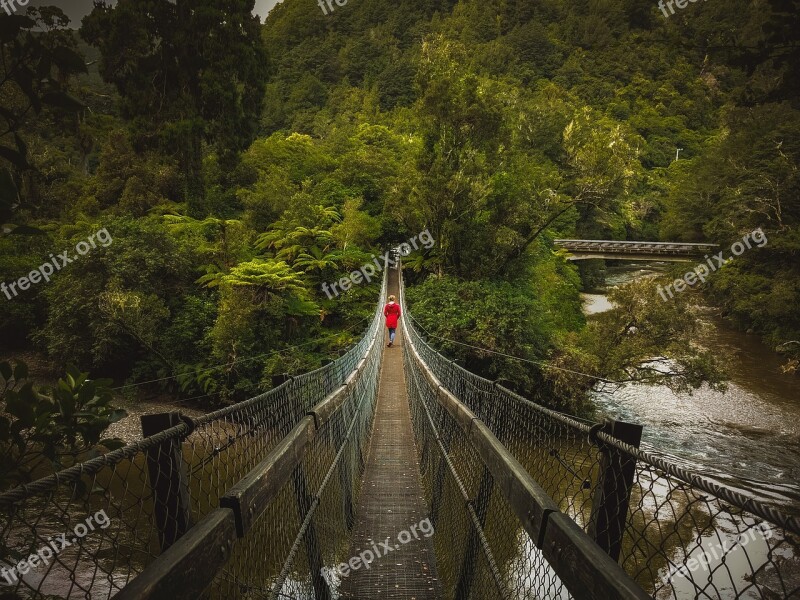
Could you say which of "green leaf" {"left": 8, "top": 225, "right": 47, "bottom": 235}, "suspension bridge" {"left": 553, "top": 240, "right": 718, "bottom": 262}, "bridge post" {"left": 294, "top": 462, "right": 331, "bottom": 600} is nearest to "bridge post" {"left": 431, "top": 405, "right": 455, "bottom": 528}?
"bridge post" {"left": 294, "top": 462, "right": 331, "bottom": 600}

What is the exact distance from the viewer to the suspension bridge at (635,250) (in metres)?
22.5

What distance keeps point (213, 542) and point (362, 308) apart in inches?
473

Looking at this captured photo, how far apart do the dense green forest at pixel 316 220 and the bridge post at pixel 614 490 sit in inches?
70.3

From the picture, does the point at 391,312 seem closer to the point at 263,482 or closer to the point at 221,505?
the point at 263,482

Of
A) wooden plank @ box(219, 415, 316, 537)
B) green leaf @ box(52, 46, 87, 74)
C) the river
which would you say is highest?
green leaf @ box(52, 46, 87, 74)

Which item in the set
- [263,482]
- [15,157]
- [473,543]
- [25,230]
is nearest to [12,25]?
[15,157]

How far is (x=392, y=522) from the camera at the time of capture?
323cm

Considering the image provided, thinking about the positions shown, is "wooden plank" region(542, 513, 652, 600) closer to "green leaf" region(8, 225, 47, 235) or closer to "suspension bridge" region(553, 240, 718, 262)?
"green leaf" region(8, 225, 47, 235)

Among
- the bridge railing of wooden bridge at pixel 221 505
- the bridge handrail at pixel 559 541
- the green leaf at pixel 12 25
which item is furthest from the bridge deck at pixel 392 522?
the green leaf at pixel 12 25

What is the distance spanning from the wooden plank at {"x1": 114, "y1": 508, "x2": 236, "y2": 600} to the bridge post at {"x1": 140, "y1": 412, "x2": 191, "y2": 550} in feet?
0.91

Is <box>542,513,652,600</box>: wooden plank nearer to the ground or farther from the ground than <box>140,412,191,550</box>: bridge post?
nearer to the ground

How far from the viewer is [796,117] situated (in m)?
21.1

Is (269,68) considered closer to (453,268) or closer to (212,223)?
(212,223)

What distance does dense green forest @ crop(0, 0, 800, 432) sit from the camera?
9750mm
